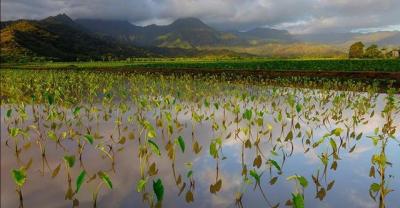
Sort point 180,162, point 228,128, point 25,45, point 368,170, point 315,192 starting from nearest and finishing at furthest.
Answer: point 315,192, point 368,170, point 180,162, point 228,128, point 25,45

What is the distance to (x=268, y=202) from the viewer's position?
4328 mm

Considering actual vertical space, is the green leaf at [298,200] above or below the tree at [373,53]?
below

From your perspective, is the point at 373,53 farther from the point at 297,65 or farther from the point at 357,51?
the point at 297,65

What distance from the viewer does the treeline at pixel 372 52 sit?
7800 centimetres

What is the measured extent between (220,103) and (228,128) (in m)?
4.16

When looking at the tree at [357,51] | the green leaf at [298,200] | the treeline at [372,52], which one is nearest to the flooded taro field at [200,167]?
the green leaf at [298,200]

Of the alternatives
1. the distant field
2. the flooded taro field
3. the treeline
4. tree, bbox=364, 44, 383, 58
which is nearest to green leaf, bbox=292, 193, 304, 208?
the flooded taro field

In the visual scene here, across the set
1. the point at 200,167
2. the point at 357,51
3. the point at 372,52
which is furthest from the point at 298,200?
the point at 357,51

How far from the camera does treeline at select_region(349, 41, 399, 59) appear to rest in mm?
78000

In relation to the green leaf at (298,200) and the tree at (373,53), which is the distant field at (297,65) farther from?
the tree at (373,53)

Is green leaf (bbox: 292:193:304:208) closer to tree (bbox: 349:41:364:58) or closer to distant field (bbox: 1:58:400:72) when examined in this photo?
distant field (bbox: 1:58:400:72)

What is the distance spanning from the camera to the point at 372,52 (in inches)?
3243

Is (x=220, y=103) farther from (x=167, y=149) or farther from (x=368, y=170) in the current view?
(x=368, y=170)

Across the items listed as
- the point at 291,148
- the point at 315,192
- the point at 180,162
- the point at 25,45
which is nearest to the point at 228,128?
the point at 291,148
